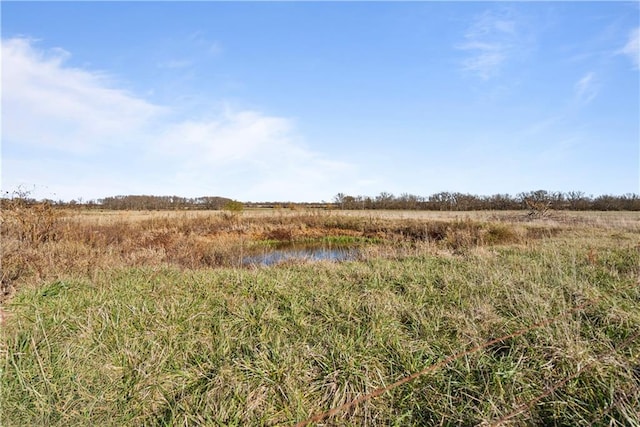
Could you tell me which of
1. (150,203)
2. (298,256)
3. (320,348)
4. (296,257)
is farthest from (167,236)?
(150,203)

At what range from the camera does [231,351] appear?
3.84 metres

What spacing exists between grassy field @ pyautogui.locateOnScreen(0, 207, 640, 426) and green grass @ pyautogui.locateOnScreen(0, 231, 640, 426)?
2 cm

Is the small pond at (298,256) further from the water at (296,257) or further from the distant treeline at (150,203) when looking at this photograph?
the distant treeline at (150,203)

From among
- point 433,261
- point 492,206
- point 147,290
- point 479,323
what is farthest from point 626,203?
point 147,290

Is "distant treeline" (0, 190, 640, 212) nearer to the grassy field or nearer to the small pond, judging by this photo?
the small pond

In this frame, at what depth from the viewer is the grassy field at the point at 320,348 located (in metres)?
2.93

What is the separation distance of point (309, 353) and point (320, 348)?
0.48ft

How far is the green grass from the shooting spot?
293cm

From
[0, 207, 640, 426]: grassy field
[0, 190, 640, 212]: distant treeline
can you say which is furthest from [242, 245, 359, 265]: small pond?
[0, 190, 640, 212]: distant treeline

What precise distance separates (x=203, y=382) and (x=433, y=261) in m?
6.47

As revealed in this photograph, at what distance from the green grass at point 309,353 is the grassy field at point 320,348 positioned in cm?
2

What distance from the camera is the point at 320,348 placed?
3.75 m

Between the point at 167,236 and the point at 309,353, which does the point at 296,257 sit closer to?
the point at 309,353

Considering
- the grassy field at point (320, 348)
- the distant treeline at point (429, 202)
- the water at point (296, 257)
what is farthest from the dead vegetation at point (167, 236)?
the distant treeline at point (429, 202)
